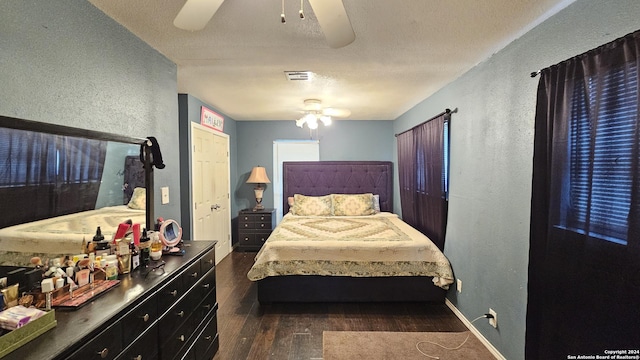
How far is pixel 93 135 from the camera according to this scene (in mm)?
1544

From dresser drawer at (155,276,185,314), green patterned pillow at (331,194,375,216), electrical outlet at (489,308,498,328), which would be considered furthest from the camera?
green patterned pillow at (331,194,375,216)

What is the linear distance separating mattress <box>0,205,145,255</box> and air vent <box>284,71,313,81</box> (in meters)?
1.68

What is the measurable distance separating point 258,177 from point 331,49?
3.26 m

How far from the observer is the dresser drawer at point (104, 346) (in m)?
1.01

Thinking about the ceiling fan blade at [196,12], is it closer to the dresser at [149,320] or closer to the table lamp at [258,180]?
the dresser at [149,320]

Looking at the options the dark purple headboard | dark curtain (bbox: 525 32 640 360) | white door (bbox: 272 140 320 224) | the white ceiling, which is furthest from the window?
white door (bbox: 272 140 320 224)

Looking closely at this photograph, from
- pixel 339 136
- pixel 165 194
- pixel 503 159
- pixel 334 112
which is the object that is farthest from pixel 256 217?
pixel 503 159

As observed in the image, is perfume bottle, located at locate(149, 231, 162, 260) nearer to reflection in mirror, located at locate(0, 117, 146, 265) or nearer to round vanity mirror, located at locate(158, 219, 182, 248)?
round vanity mirror, located at locate(158, 219, 182, 248)

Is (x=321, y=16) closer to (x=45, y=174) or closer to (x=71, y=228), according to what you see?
(x=45, y=174)

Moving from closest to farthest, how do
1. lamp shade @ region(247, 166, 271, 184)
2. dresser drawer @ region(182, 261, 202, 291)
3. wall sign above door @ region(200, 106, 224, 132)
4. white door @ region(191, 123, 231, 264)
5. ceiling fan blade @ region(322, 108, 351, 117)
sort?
dresser drawer @ region(182, 261, 202, 291)
ceiling fan blade @ region(322, 108, 351, 117)
white door @ region(191, 123, 231, 264)
wall sign above door @ region(200, 106, 224, 132)
lamp shade @ region(247, 166, 271, 184)

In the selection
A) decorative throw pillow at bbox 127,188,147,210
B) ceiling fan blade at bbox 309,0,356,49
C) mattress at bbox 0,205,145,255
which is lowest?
mattress at bbox 0,205,145,255

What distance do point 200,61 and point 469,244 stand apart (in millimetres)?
2761

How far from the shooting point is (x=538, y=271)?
5.45 feet

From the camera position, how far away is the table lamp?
5.03 metres
